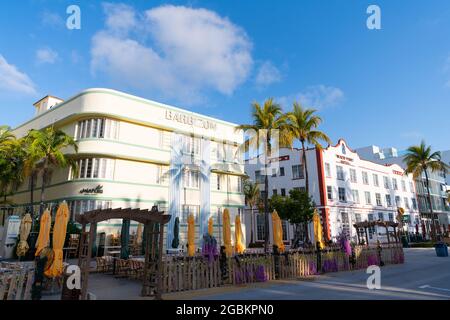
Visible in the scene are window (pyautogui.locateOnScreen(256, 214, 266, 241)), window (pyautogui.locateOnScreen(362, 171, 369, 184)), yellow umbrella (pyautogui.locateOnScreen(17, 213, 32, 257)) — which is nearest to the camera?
yellow umbrella (pyautogui.locateOnScreen(17, 213, 32, 257))

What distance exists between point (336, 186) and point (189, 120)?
21326mm

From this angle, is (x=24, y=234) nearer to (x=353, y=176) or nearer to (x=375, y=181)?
(x=353, y=176)

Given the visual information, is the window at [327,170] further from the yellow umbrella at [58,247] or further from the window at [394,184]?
the yellow umbrella at [58,247]

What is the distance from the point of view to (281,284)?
12.7 m

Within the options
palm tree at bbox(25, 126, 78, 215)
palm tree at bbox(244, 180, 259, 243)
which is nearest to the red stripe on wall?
palm tree at bbox(244, 180, 259, 243)

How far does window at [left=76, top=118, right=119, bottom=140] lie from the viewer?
2402 centimetres

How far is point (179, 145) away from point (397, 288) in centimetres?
2053

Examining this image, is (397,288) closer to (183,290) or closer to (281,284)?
(281,284)

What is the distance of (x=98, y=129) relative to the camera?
79.0 feet

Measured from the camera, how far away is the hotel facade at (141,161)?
23.4m

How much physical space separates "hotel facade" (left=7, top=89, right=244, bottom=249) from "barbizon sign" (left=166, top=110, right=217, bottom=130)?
9 centimetres

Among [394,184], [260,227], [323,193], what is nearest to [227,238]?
[323,193]

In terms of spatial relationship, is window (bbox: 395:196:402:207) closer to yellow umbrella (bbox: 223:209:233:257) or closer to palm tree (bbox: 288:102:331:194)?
palm tree (bbox: 288:102:331:194)
